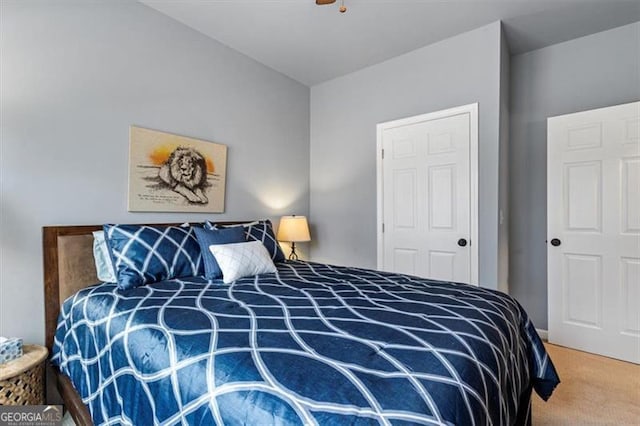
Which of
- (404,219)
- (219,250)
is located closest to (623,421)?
(404,219)

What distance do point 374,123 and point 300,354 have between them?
9.64 ft

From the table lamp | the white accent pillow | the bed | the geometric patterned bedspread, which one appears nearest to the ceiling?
the table lamp

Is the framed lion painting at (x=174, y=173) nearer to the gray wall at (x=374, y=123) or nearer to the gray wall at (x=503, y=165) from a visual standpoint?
the gray wall at (x=374, y=123)

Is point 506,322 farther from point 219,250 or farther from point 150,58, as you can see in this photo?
point 150,58

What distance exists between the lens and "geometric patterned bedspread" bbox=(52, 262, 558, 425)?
79cm

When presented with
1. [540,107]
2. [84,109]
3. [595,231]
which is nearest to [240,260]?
[84,109]

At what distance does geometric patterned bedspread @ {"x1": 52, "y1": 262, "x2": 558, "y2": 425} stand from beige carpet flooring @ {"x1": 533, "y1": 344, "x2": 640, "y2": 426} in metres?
0.49

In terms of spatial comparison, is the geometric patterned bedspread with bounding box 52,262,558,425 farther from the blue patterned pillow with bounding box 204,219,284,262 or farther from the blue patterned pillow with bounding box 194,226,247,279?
the blue patterned pillow with bounding box 204,219,284,262

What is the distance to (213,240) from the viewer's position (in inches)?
85.0

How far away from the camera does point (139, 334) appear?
4.17 feet

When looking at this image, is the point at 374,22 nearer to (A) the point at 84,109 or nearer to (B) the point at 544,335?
(A) the point at 84,109

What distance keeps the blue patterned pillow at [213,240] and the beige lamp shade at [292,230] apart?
3.23ft

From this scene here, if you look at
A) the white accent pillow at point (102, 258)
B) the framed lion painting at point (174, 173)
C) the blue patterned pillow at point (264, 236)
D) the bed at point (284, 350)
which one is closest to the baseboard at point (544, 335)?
the bed at point (284, 350)

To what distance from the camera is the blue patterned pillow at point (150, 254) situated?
1.83 m
